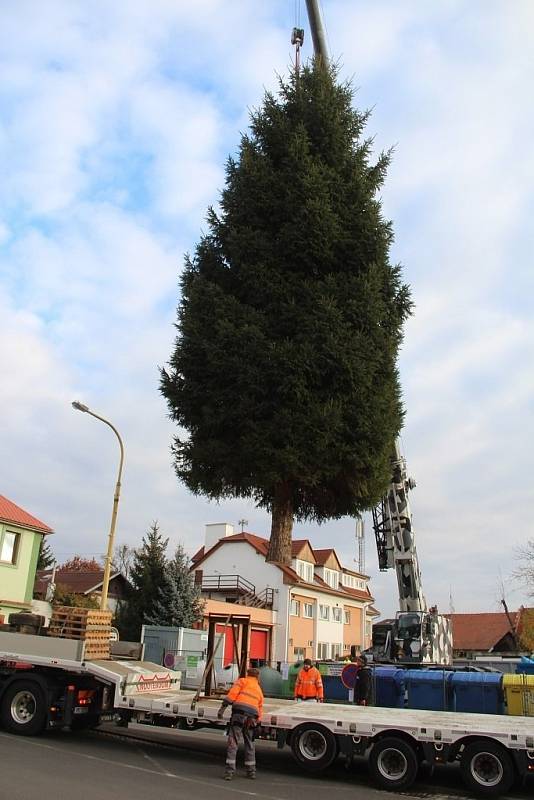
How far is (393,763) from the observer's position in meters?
10.0

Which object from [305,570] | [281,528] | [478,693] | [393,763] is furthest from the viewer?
[305,570]

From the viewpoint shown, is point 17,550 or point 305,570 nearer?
point 17,550

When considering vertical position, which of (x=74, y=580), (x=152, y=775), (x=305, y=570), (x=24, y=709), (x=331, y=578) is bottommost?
(x=152, y=775)

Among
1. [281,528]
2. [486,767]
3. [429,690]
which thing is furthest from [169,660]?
[486,767]

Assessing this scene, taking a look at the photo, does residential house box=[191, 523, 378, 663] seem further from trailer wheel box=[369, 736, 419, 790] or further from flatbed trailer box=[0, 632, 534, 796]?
trailer wheel box=[369, 736, 419, 790]

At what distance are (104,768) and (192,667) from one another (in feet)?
45.3

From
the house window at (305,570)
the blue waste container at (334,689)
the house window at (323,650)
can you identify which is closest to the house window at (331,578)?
the house window at (305,570)

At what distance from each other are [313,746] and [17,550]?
2502cm

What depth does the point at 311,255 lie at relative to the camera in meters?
25.0

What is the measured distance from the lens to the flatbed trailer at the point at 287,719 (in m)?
9.62

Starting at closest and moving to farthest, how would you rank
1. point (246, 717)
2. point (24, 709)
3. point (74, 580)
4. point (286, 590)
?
point (246, 717), point (24, 709), point (286, 590), point (74, 580)

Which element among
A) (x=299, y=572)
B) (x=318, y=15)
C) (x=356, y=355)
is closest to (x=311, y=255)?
(x=356, y=355)

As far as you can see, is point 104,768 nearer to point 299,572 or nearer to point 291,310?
point 291,310

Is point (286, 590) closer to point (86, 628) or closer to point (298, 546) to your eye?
point (298, 546)
